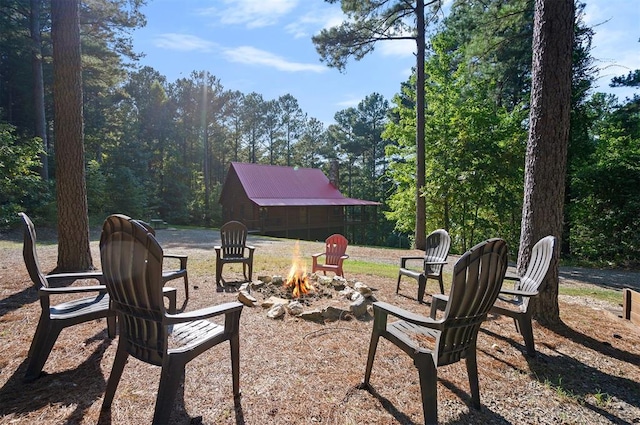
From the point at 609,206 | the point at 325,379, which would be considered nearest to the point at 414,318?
the point at 325,379

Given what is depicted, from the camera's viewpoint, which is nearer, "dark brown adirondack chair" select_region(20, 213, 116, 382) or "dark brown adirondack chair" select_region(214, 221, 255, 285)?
"dark brown adirondack chair" select_region(20, 213, 116, 382)

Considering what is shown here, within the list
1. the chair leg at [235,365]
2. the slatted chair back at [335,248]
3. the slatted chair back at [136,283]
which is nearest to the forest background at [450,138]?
the slatted chair back at [335,248]

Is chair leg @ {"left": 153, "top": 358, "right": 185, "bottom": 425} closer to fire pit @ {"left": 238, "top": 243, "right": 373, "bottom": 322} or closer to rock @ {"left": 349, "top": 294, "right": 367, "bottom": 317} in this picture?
fire pit @ {"left": 238, "top": 243, "right": 373, "bottom": 322}

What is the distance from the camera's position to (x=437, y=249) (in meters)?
4.89

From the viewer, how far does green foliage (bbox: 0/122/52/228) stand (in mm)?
10016

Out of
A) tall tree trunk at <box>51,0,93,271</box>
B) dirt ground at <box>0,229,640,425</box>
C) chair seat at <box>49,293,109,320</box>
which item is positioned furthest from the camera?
tall tree trunk at <box>51,0,93,271</box>

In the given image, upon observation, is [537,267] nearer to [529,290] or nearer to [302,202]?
[529,290]

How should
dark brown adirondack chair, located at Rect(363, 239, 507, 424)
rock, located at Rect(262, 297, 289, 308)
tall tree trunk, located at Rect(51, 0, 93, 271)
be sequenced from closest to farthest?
dark brown adirondack chair, located at Rect(363, 239, 507, 424)
rock, located at Rect(262, 297, 289, 308)
tall tree trunk, located at Rect(51, 0, 93, 271)

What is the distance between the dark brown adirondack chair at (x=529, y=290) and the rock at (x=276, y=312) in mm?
2116

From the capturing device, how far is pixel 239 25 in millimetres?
9094

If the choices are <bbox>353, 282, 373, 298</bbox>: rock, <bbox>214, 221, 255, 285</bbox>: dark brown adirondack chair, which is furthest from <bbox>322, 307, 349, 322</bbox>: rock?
<bbox>214, 221, 255, 285</bbox>: dark brown adirondack chair

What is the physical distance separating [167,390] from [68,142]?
4.98m

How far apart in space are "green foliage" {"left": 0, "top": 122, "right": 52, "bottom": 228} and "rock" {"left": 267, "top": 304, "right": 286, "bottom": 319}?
11.4m

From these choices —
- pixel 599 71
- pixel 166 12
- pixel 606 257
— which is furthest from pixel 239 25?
pixel 606 257
